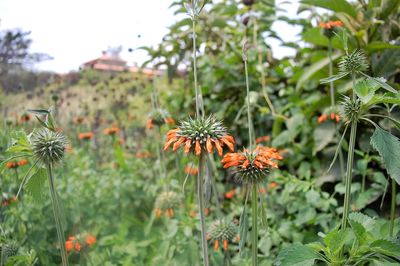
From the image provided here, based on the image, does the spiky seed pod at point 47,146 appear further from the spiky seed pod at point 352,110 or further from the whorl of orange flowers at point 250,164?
the spiky seed pod at point 352,110

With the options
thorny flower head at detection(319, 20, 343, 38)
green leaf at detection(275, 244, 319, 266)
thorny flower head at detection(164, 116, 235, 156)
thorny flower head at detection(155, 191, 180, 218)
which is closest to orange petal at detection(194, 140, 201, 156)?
thorny flower head at detection(164, 116, 235, 156)

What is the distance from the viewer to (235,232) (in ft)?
4.97

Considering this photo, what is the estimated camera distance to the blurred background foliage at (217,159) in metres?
1.88

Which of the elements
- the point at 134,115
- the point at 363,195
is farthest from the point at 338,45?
the point at 134,115

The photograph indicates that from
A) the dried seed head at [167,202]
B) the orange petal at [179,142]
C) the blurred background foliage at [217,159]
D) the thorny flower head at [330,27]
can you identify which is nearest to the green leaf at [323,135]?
the blurred background foliage at [217,159]

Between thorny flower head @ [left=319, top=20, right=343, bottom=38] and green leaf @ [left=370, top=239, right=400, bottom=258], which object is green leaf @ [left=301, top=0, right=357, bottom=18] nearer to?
thorny flower head @ [left=319, top=20, right=343, bottom=38]

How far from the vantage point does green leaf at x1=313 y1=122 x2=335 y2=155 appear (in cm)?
217

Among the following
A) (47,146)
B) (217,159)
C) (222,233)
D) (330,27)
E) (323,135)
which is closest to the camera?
(47,146)

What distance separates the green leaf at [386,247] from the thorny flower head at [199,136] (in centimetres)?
43

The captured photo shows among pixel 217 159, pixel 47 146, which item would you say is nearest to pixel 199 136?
pixel 47 146

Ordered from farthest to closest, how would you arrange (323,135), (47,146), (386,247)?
(323,135) < (47,146) < (386,247)

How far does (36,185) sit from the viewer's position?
4.11 ft

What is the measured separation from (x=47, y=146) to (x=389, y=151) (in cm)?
97

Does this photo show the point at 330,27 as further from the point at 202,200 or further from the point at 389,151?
the point at 202,200
